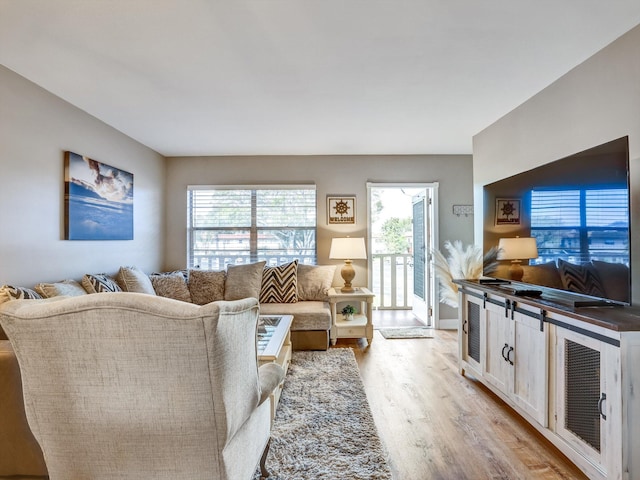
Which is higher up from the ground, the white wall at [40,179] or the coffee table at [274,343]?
the white wall at [40,179]

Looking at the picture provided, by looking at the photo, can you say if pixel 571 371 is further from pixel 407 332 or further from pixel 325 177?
pixel 325 177

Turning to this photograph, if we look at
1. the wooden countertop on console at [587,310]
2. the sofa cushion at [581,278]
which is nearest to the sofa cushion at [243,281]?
the wooden countertop on console at [587,310]

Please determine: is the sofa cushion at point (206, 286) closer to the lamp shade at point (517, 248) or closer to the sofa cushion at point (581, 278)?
the lamp shade at point (517, 248)

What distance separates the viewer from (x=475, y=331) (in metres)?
2.94

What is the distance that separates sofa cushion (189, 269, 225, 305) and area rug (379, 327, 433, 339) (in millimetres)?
2065

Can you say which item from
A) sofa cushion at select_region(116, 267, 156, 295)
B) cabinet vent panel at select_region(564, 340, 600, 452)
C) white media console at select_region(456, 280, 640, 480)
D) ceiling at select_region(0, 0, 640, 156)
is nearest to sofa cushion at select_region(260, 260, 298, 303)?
sofa cushion at select_region(116, 267, 156, 295)

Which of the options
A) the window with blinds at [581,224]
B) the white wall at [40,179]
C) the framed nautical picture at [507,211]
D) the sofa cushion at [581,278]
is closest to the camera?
the window with blinds at [581,224]

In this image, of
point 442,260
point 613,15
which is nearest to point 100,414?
point 613,15

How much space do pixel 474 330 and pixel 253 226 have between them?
9.83 feet

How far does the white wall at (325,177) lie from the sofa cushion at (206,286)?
0.74 metres

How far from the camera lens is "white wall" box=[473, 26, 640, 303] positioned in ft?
6.40

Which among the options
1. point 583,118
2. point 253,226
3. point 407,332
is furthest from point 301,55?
point 407,332

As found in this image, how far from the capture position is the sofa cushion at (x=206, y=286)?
411 centimetres

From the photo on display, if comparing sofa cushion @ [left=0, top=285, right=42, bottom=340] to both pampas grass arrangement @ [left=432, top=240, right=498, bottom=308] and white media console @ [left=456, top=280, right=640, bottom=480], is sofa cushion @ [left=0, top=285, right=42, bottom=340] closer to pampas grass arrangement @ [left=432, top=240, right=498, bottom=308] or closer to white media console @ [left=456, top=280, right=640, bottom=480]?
white media console @ [left=456, top=280, right=640, bottom=480]
